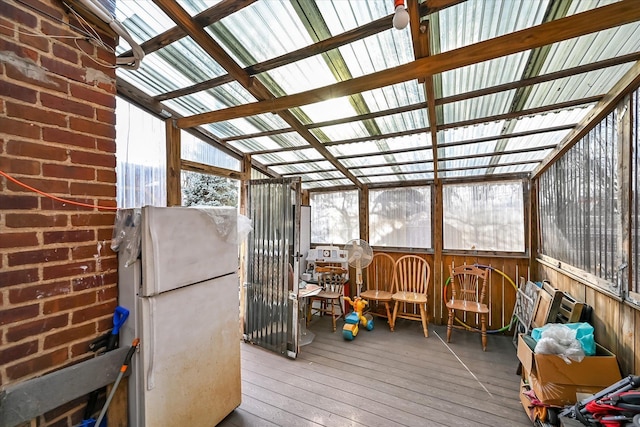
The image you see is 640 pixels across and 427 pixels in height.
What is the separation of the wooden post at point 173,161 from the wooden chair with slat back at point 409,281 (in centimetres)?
316

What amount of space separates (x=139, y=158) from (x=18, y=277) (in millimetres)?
1723

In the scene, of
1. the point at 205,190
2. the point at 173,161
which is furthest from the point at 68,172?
the point at 205,190

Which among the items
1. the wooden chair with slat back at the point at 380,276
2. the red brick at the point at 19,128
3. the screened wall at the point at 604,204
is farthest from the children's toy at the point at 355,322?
the red brick at the point at 19,128

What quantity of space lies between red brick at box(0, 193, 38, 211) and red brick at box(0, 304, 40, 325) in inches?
15.0

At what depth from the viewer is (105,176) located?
4.16 feet

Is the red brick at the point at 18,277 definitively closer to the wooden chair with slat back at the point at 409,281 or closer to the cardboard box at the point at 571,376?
the cardboard box at the point at 571,376

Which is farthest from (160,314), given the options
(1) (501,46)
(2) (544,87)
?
(2) (544,87)

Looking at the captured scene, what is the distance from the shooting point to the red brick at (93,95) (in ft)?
3.74

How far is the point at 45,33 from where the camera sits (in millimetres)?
1055

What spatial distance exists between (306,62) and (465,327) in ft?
12.8

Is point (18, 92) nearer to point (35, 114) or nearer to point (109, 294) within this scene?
point (35, 114)

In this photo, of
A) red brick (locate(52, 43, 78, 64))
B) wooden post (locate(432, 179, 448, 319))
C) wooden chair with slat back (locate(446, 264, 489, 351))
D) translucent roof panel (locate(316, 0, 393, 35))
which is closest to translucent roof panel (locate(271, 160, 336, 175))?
wooden post (locate(432, 179, 448, 319))

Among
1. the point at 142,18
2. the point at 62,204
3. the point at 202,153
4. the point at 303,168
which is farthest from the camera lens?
the point at 303,168

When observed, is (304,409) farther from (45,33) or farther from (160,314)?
(45,33)
